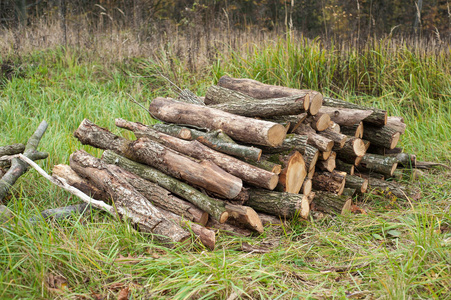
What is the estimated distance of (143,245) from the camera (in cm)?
289

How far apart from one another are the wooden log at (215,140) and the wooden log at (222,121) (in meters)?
0.12

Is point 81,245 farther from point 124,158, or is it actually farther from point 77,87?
point 77,87

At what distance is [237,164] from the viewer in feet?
11.4

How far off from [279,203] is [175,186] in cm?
93

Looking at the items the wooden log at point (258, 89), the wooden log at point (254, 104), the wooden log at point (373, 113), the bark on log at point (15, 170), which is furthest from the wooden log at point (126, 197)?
the wooden log at point (373, 113)

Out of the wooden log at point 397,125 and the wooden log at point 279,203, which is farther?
the wooden log at point 397,125

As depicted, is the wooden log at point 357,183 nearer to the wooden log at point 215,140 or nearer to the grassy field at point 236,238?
the grassy field at point 236,238

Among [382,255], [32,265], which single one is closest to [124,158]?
[32,265]

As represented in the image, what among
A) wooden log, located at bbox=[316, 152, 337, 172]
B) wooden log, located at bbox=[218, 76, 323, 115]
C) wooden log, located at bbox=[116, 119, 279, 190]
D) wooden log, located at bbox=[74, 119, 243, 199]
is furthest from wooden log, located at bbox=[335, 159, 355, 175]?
wooden log, located at bbox=[74, 119, 243, 199]

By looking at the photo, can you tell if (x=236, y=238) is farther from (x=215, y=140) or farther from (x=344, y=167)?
(x=344, y=167)

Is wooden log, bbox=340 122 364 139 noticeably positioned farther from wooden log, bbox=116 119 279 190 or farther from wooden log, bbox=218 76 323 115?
wooden log, bbox=116 119 279 190

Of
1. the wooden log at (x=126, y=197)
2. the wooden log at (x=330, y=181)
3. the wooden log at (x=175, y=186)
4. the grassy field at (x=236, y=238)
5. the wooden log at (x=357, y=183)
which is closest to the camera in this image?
the grassy field at (x=236, y=238)

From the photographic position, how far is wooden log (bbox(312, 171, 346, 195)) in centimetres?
399

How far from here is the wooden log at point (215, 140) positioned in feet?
11.3
